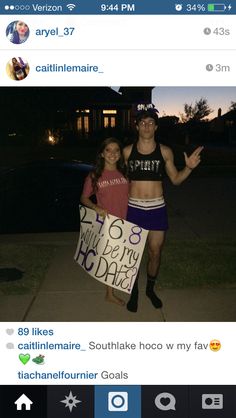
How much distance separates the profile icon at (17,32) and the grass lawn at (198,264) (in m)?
3.09

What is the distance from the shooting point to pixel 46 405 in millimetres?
1984

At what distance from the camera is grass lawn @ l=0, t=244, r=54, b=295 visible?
15.4ft

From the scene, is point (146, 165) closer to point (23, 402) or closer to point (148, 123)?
point (148, 123)

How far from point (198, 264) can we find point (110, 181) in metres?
1.96

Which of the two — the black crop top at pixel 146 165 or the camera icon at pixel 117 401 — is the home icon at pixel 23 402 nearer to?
the camera icon at pixel 117 401

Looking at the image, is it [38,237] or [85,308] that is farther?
[38,237]

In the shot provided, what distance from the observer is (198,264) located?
18.1 feet

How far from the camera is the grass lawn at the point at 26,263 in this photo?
185 inches

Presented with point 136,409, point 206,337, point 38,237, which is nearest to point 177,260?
point 38,237

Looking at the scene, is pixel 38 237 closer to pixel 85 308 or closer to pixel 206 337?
pixel 85 308

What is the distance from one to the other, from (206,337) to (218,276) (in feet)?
9.48

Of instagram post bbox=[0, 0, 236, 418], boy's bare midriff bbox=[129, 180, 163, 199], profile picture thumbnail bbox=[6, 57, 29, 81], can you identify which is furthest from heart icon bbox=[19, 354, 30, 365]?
boy's bare midriff bbox=[129, 180, 163, 199]

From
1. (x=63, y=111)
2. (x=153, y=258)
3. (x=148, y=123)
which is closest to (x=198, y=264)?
(x=153, y=258)
